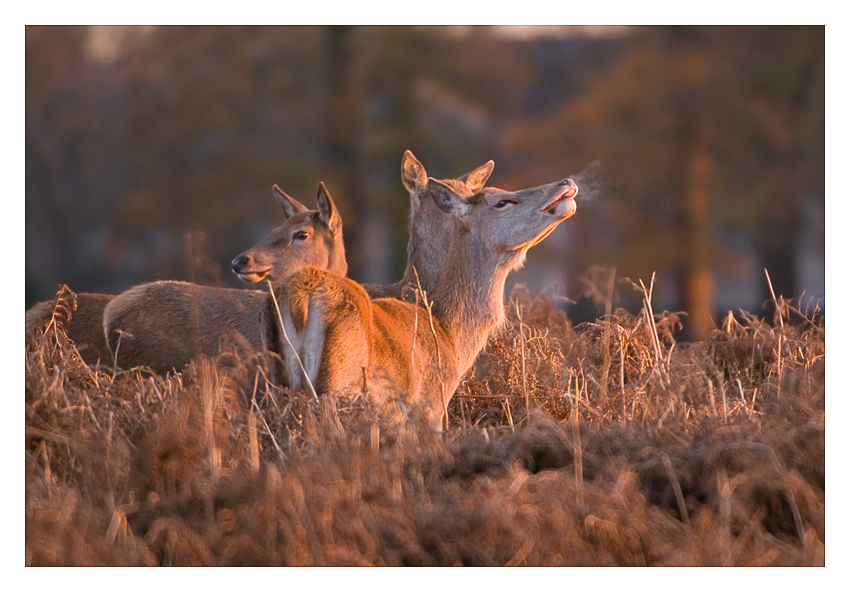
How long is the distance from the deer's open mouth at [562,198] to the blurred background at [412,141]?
1070 centimetres

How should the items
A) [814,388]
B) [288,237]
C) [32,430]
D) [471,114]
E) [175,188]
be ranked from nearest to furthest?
[32,430], [814,388], [288,237], [175,188], [471,114]

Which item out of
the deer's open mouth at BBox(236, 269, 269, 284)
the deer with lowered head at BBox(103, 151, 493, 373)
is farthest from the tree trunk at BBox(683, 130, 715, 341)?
the deer's open mouth at BBox(236, 269, 269, 284)

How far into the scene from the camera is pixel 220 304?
255 inches

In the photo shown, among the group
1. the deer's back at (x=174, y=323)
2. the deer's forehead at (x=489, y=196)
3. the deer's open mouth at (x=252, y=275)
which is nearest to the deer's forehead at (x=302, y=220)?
the deer's open mouth at (x=252, y=275)

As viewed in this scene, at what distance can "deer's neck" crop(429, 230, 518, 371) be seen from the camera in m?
6.00

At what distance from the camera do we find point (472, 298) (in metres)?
6.06

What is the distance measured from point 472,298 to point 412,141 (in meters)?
15.4

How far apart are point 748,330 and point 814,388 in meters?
1.84

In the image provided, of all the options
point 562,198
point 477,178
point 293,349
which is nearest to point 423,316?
point 562,198

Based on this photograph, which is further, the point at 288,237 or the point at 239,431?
the point at 288,237

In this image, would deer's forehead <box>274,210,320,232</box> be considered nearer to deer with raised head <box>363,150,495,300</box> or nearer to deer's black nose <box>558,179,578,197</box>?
deer with raised head <box>363,150,495,300</box>

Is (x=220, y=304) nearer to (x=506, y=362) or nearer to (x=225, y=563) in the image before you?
(x=506, y=362)

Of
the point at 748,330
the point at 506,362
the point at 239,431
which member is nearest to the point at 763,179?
the point at 748,330

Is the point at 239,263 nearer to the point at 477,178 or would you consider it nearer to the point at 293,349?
the point at 477,178
